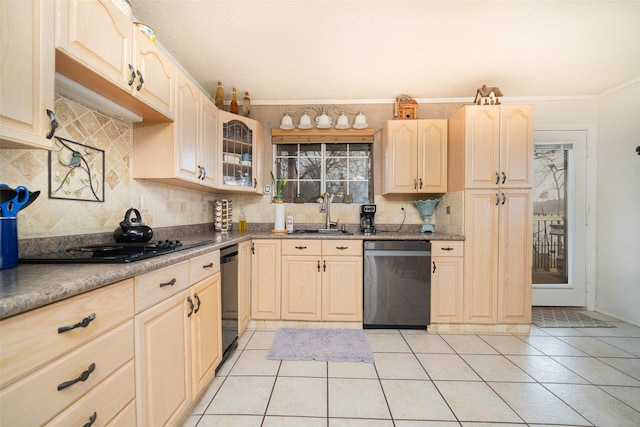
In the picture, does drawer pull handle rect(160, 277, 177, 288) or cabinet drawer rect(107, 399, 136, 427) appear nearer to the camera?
cabinet drawer rect(107, 399, 136, 427)

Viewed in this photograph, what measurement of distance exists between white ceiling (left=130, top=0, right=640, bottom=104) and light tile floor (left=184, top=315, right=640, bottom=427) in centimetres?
254

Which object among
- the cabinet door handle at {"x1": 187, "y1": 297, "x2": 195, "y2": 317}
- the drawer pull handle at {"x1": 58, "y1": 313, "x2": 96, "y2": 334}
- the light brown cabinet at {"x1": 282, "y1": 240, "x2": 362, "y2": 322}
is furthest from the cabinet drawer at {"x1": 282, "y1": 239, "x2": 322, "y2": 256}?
the drawer pull handle at {"x1": 58, "y1": 313, "x2": 96, "y2": 334}

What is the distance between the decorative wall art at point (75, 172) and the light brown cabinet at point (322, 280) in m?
1.51

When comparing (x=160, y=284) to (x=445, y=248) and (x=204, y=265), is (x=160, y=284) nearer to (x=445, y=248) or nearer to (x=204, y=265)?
(x=204, y=265)

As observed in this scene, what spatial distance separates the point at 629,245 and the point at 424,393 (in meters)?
2.96

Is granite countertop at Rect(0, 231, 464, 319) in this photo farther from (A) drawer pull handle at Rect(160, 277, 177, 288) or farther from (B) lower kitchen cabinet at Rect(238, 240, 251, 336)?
(B) lower kitchen cabinet at Rect(238, 240, 251, 336)

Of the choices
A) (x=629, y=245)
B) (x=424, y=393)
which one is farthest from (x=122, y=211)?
(x=629, y=245)

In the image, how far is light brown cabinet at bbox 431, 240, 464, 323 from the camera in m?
2.54

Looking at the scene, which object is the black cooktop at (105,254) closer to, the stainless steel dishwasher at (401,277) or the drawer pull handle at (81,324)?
the drawer pull handle at (81,324)

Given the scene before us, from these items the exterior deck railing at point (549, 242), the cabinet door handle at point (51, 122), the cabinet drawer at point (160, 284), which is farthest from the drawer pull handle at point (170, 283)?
the exterior deck railing at point (549, 242)

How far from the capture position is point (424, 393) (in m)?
1.67

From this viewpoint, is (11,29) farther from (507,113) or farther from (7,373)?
(507,113)

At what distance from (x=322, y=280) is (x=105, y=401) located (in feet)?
6.09

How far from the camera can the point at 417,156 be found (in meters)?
2.86
